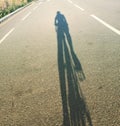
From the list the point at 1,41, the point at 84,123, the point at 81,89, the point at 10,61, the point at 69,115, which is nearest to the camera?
the point at 84,123

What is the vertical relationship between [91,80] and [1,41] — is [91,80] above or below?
below

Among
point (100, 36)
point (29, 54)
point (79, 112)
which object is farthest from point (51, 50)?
point (79, 112)

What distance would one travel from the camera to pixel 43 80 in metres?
4.71

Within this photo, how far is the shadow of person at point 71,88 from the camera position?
3.32 metres

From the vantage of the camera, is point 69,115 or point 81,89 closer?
point 69,115

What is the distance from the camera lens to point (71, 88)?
13.8 feet

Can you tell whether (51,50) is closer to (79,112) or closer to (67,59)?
(67,59)

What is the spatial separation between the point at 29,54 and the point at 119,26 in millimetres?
4481

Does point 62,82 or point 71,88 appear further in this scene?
point 62,82

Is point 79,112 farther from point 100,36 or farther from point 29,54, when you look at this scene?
point 100,36

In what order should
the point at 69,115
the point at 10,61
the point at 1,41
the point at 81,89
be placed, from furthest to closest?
the point at 1,41 → the point at 10,61 → the point at 81,89 → the point at 69,115

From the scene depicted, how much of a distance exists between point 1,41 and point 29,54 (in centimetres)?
265

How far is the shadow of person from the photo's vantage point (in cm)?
332

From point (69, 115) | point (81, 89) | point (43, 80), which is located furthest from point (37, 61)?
point (69, 115)
